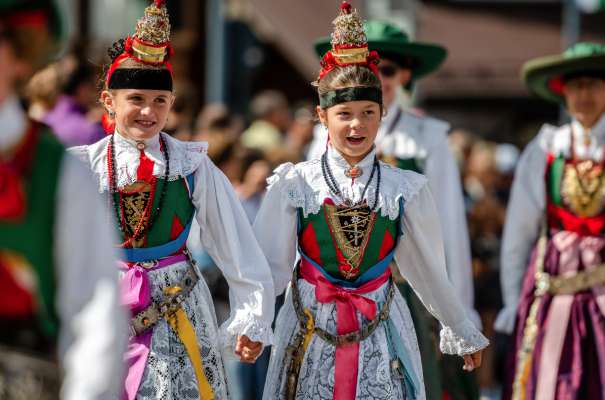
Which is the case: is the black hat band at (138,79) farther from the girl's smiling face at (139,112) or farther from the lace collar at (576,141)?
the lace collar at (576,141)

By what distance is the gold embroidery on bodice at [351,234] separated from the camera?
16.3ft

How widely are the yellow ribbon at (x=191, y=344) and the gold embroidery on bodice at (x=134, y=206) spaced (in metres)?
0.33

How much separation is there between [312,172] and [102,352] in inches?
86.2

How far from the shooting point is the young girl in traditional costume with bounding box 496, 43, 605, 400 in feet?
20.3

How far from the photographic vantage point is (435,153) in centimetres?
631

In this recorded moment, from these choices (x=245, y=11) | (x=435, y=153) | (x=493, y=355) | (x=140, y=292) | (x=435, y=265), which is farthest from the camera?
(x=245, y=11)

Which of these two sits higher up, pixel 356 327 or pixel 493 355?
pixel 356 327

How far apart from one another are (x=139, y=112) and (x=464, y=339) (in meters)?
1.68

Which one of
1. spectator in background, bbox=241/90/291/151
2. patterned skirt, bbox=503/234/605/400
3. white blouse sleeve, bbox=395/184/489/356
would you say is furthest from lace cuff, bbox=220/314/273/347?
spectator in background, bbox=241/90/291/151

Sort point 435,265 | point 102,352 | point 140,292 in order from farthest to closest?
point 435,265, point 140,292, point 102,352

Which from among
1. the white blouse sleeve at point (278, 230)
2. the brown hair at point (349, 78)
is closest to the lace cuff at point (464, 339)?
the white blouse sleeve at point (278, 230)

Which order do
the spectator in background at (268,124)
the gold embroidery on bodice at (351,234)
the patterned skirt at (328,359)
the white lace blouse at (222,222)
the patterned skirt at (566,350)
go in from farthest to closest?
the spectator in background at (268,124), the patterned skirt at (566,350), the gold embroidery on bodice at (351,234), the patterned skirt at (328,359), the white lace blouse at (222,222)

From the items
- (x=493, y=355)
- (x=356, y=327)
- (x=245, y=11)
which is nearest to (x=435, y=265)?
(x=356, y=327)

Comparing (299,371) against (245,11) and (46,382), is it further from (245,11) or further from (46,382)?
(245,11)
